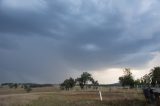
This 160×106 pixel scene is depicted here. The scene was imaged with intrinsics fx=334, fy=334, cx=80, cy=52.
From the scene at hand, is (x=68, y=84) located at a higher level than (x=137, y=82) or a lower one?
higher

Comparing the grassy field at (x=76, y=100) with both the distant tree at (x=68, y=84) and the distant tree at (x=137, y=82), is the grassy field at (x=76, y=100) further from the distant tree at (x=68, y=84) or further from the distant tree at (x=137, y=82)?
the distant tree at (x=68, y=84)

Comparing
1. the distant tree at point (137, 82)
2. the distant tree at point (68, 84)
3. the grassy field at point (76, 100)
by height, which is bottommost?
the grassy field at point (76, 100)

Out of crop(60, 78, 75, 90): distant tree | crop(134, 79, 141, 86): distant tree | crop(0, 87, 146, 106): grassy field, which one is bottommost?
crop(0, 87, 146, 106): grassy field

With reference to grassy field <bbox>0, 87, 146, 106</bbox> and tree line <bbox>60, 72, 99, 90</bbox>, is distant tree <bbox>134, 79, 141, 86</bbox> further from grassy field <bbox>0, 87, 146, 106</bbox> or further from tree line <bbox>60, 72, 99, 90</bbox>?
grassy field <bbox>0, 87, 146, 106</bbox>

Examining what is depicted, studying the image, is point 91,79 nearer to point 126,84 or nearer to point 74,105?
point 126,84

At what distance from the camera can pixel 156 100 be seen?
26.0 metres

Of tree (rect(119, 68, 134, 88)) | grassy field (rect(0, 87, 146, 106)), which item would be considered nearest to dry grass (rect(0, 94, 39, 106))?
grassy field (rect(0, 87, 146, 106))

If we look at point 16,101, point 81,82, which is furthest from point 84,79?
point 16,101

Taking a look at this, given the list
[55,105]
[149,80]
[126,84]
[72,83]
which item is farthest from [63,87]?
[55,105]

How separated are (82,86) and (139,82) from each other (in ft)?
96.1

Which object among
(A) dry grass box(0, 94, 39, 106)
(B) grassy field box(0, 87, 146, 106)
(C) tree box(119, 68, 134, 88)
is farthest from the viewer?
(C) tree box(119, 68, 134, 88)

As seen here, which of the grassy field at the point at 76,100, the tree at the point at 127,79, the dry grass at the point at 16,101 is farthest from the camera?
the tree at the point at 127,79

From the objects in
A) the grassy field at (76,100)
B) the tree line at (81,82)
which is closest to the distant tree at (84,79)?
the tree line at (81,82)

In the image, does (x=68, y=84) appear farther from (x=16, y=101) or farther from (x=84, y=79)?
(x=16, y=101)
